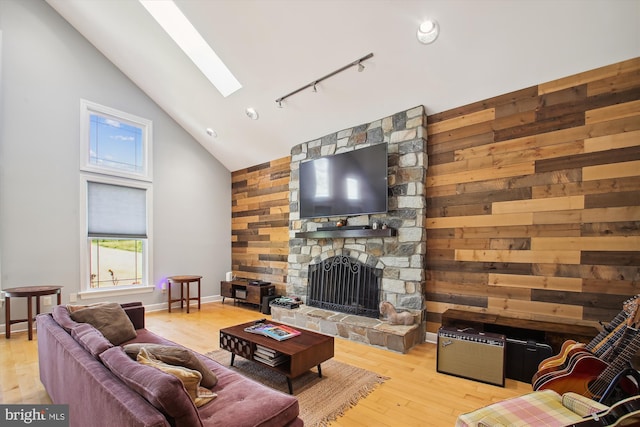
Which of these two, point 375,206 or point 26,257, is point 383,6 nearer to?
point 375,206

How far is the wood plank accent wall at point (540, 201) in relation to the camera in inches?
102

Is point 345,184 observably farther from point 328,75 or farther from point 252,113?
point 252,113

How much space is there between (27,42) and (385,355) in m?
6.09

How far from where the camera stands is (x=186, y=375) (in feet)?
4.69

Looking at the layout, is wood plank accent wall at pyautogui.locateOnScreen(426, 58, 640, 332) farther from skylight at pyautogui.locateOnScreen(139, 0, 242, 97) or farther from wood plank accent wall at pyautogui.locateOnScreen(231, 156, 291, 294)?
skylight at pyautogui.locateOnScreen(139, 0, 242, 97)

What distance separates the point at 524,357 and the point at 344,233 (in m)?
2.24

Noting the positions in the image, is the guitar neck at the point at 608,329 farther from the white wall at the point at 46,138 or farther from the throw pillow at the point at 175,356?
the white wall at the point at 46,138

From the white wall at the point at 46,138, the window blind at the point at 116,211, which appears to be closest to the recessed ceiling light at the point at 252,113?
the white wall at the point at 46,138

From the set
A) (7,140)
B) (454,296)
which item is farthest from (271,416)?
(7,140)

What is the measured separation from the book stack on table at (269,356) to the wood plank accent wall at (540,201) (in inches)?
77.0

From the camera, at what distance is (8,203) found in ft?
12.6

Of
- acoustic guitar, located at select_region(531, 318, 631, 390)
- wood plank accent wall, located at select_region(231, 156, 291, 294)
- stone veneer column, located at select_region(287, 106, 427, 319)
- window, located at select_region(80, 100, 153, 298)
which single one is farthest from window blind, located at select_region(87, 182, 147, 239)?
acoustic guitar, located at select_region(531, 318, 631, 390)

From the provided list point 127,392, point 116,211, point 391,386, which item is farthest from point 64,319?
point 116,211

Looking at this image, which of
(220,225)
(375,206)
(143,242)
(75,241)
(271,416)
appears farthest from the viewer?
(220,225)
